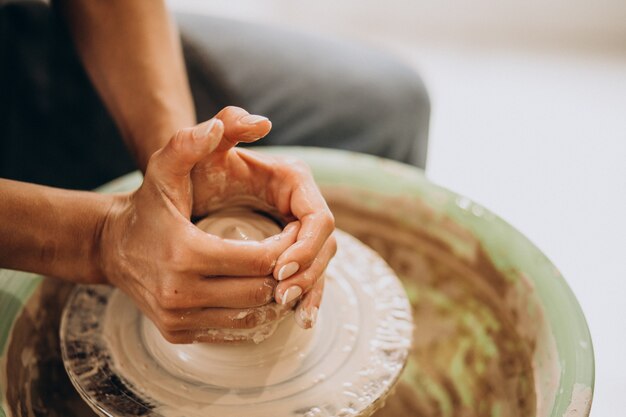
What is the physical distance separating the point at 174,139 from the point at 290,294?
0.27 metres

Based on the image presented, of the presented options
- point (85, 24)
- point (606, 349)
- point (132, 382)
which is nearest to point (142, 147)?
point (85, 24)

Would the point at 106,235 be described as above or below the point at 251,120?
below

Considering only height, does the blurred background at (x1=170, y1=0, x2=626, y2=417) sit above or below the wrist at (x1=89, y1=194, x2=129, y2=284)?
below

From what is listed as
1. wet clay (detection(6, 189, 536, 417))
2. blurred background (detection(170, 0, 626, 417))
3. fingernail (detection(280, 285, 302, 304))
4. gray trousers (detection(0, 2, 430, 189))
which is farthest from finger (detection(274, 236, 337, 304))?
blurred background (detection(170, 0, 626, 417))

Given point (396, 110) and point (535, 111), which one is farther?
point (535, 111)

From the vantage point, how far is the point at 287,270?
0.84 m

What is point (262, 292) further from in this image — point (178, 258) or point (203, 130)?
point (203, 130)

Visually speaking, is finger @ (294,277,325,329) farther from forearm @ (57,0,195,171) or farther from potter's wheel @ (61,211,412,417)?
forearm @ (57,0,195,171)

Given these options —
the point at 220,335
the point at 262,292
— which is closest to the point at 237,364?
the point at 220,335

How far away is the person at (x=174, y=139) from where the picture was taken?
842mm

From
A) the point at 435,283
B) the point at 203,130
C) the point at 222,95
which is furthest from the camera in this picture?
the point at 222,95

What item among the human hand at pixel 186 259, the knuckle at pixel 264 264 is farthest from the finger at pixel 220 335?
the knuckle at pixel 264 264

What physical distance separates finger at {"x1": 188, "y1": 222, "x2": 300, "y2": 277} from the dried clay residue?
521 millimetres

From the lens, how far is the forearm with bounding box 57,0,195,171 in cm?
125
